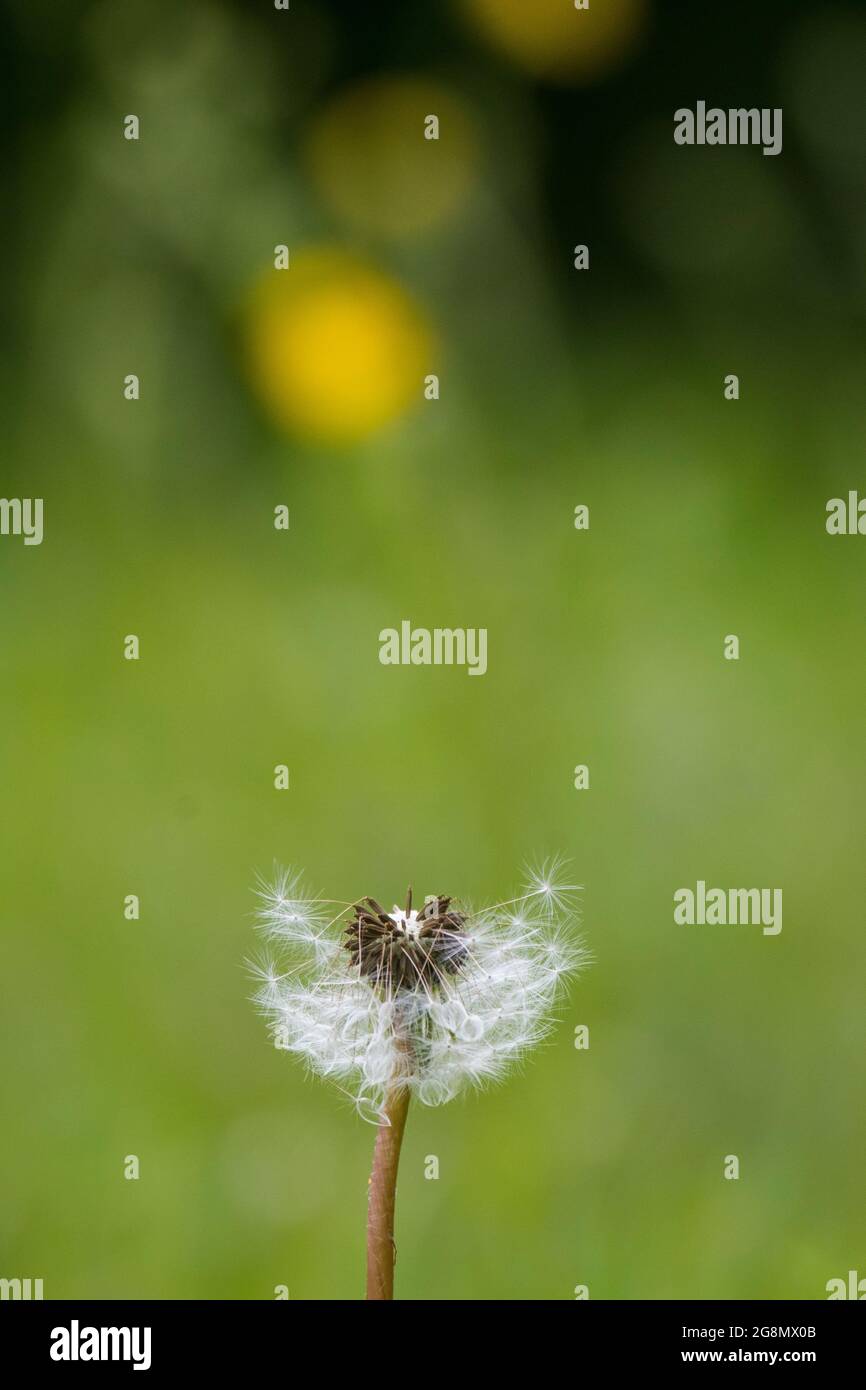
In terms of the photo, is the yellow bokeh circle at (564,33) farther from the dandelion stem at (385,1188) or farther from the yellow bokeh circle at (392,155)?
the dandelion stem at (385,1188)

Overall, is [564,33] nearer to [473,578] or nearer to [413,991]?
[473,578]

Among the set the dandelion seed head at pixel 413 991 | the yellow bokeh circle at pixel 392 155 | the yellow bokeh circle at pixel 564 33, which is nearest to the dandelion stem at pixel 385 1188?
the dandelion seed head at pixel 413 991

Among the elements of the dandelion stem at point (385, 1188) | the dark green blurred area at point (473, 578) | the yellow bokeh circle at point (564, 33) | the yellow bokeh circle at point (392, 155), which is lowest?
the dandelion stem at point (385, 1188)

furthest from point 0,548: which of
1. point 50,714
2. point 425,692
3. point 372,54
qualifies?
point 372,54

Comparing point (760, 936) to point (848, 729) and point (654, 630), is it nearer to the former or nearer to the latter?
point (848, 729)

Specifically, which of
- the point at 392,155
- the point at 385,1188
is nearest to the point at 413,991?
the point at 385,1188

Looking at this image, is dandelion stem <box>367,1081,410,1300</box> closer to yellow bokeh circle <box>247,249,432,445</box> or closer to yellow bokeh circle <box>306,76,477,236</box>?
yellow bokeh circle <box>247,249,432,445</box>
